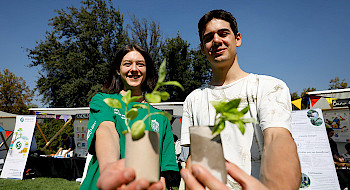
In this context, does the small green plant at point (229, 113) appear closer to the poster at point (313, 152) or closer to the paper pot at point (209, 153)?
the paper pot at point (209, 153)

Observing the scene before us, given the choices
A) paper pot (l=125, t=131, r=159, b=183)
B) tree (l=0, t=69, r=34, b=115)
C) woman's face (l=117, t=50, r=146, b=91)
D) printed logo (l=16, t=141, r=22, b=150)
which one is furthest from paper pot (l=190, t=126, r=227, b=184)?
tree (l=0, t=69, r=34, b=115)

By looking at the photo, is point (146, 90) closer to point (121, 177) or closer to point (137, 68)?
point (137, 68)

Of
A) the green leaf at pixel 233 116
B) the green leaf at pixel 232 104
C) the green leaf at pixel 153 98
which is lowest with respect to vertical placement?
the green leaf at pixel 233 116

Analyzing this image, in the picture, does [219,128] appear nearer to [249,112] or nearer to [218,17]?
[249,112]

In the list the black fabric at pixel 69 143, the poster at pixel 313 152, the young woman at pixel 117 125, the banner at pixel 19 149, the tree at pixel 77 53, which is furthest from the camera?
the tree at pixel 77 53

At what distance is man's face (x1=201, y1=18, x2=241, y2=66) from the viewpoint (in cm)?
141

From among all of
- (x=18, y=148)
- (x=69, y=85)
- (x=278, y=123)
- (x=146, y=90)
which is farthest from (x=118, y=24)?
(x=278, y=123)

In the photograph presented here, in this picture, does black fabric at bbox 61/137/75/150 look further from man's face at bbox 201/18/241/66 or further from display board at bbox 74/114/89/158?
man's face at bbox 201/18/241/66

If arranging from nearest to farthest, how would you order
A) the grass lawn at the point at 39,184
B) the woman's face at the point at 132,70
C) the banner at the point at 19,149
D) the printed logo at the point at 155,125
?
the printed logo at the point at 155,125, the woman's face at the point at 132,70, the grass lawn at the point at 39,184, the banner at the point at 19,149

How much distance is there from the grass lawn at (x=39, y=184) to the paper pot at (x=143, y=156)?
6744mm

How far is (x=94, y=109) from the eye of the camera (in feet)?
4.90

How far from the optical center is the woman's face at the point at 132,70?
1.82 meters

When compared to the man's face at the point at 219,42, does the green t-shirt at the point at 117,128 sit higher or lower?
lower

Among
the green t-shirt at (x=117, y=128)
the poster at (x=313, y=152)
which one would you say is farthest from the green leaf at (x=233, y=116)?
the poster at (x=313, y=152)
